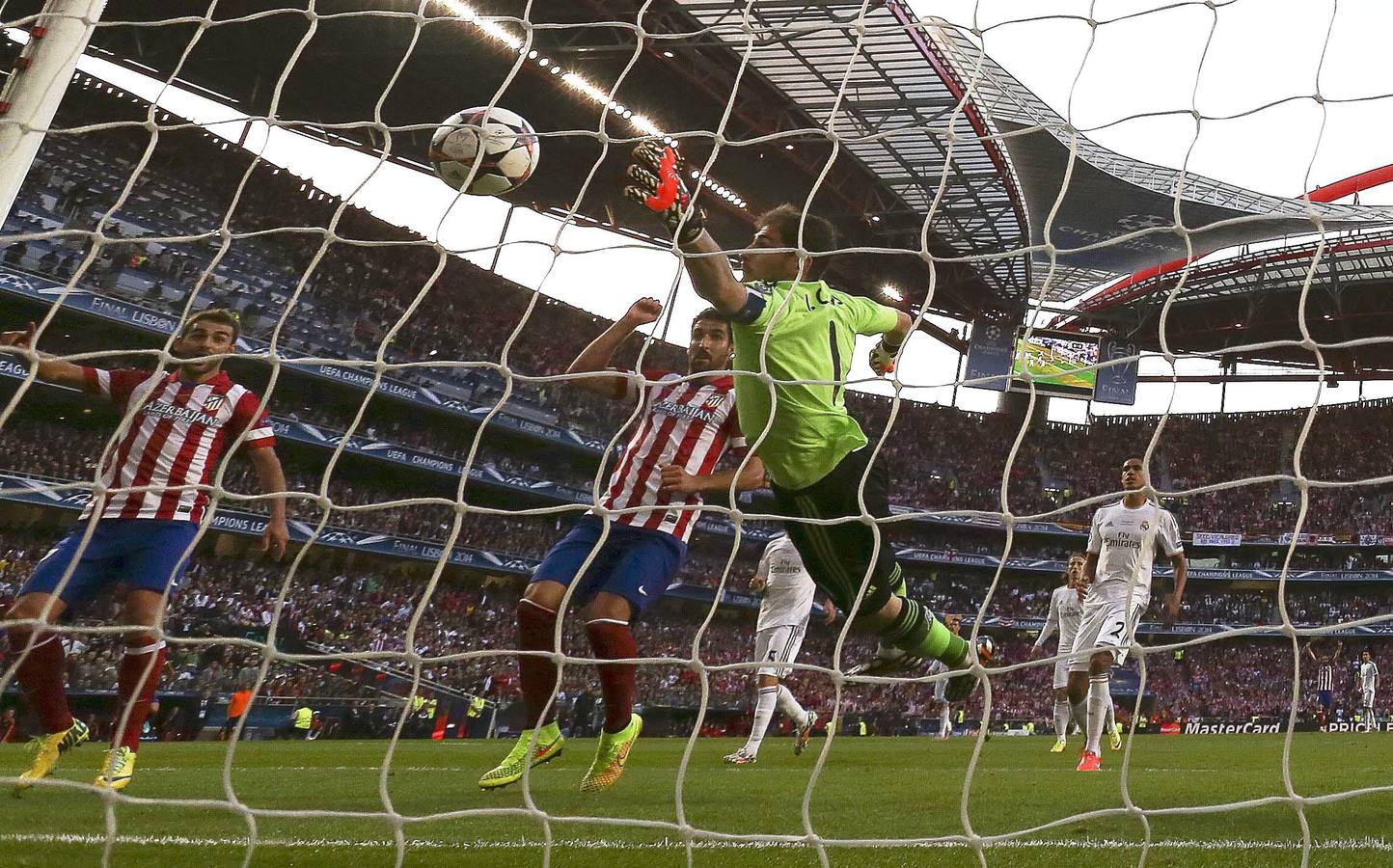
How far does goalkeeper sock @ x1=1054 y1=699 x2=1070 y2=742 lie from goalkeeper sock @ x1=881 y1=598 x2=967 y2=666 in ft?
17.6

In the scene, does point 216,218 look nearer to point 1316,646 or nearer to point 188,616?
point 188,616

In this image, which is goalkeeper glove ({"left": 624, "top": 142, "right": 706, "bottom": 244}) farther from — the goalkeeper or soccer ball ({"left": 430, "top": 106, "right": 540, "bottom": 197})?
soccer ball ({"left": 430, "top": 106, "right": 540, "bottom": 197})

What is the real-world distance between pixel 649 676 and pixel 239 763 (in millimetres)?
13145

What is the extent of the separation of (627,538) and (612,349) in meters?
0.74

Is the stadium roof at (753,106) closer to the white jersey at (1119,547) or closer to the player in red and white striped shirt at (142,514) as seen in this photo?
the white jersey at (1119,547)

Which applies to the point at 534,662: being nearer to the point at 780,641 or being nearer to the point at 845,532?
the point at 845,532

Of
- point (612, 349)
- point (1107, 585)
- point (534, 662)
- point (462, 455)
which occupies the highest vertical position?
point (462, 455)

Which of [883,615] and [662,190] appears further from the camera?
[883,615]

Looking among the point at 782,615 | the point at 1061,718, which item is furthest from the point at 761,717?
the point at 1061,718

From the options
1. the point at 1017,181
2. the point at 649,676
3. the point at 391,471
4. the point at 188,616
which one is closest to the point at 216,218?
the point at 391,471

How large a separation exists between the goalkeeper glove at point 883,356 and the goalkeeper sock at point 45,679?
318 cm

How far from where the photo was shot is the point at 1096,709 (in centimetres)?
702

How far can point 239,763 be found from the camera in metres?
7.05

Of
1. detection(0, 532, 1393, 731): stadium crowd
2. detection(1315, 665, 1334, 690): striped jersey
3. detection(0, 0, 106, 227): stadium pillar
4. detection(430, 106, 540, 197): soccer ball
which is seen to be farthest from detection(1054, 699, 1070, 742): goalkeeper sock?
detection(1315, 665, 1334, 690): striped jersey
